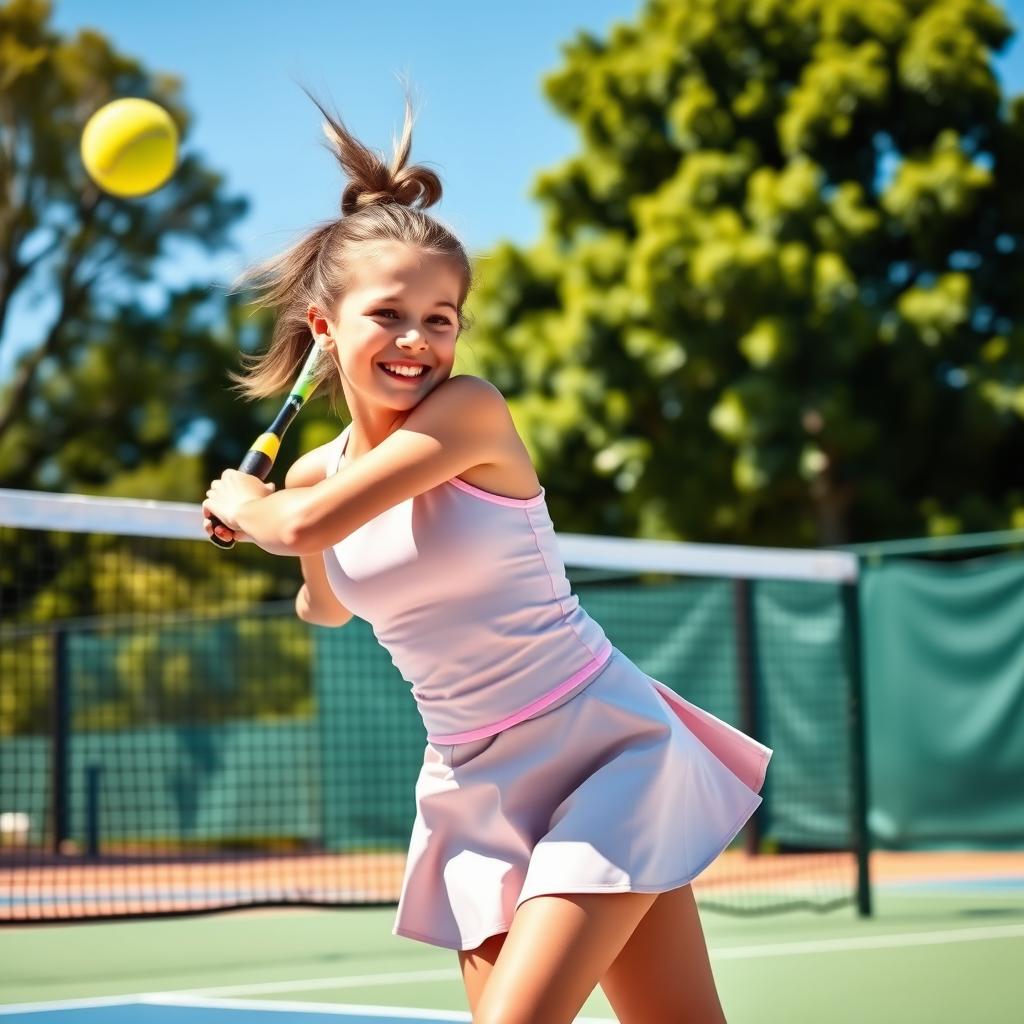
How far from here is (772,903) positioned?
8094mm

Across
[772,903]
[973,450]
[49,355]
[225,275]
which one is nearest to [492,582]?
[225,275]

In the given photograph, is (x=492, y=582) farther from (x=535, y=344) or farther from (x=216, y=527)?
(x=535, y=344)

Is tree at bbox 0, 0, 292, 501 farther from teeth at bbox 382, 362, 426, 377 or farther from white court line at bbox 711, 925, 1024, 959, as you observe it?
teeth at bbox 382, 362, 426, 377

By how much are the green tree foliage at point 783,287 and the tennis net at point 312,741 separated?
5224mm

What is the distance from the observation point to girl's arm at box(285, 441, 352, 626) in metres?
2.74

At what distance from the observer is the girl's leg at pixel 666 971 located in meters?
2.44

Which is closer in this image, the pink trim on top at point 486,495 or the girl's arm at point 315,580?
the pink trim on top at point 486,495

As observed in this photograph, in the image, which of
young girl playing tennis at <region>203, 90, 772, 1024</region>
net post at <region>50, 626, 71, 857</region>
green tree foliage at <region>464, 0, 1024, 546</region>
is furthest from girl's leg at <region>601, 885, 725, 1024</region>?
green tree foliage at <region>464, 0, 1024, 546</region>

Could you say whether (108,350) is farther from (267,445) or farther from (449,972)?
(267,445)

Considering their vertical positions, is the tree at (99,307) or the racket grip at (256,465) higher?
the tree at (99,307)

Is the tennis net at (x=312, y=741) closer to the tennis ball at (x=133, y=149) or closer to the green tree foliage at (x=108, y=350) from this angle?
the tennis ball at (x=133, y=149)

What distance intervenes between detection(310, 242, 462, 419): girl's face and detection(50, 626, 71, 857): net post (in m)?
9.30

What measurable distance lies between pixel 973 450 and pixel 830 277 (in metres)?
2.57

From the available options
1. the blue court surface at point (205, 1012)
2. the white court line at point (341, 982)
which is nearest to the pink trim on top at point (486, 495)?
Answer: the blue court surface at point (205, 1012)
